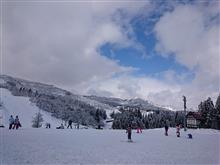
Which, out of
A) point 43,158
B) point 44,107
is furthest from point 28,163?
point 44,107

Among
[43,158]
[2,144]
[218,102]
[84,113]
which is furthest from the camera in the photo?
[84,113]

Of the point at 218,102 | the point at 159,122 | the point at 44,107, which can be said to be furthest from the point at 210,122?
the point at 44,107

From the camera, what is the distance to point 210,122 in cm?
8419

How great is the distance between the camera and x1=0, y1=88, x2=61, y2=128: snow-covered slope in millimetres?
132000

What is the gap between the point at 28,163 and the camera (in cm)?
1495

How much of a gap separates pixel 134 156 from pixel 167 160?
7.06 ft

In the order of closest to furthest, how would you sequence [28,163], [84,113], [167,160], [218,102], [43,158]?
1. [28,163]
2. [43,158]
3. [167,160]
4. [218,102]
5. [84,113]

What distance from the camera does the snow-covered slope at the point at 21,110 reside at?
5197 inches

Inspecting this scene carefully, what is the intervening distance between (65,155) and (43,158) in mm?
1852

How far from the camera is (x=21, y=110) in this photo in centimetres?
14425

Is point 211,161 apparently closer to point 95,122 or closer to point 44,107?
point 95,122

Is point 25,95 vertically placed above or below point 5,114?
above

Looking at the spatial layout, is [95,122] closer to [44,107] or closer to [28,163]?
[44,107]

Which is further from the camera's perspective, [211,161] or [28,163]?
[211,161]
